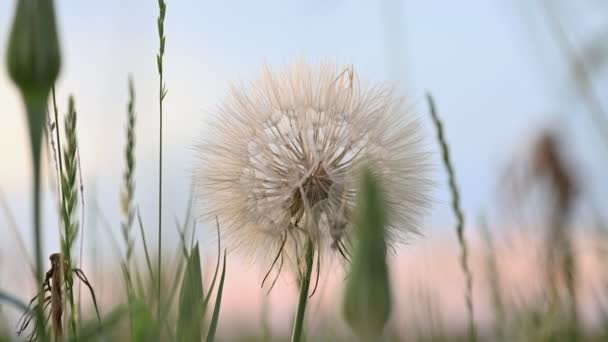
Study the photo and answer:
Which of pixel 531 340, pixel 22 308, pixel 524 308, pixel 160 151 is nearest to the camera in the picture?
pixel 22 308

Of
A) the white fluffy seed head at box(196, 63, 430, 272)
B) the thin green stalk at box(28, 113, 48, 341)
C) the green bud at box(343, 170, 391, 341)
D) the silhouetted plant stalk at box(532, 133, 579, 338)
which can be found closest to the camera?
the green bud at box(343, 170, 391, 341)

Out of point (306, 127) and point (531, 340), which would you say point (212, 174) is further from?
point (531, 340)

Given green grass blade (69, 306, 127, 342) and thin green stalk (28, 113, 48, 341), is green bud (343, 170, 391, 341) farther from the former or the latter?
green grass blade (69, 306, 127, 342)

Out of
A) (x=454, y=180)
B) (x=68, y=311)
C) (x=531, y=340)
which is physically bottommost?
(x=531, y=340)

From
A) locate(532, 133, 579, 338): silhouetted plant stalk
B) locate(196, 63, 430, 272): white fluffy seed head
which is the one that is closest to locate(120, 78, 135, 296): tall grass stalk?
locate(196, 63, 430, 272): white fluffy seed head

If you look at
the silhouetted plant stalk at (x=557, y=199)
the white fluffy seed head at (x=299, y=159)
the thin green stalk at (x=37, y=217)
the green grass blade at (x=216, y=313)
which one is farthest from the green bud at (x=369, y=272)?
the silhouetted plant stalk at (x=557, y=199)

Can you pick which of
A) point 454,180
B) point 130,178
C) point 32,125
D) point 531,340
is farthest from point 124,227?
point 531,340
